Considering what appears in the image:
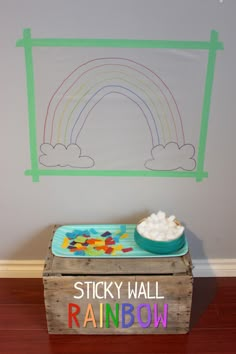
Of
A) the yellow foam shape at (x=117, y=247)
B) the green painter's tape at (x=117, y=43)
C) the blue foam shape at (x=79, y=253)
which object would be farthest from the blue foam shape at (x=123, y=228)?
the green painter's tape at (x=117, y=43)

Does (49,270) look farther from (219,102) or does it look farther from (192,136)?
(219,102)

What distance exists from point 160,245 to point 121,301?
0.25 m

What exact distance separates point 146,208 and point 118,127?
1.26 ft

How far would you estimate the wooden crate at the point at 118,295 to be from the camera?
1575 mm

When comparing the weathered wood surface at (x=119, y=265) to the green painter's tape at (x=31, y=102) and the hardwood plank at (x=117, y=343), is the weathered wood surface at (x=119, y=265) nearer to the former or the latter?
the hardwood plank at (x=117, y=343)

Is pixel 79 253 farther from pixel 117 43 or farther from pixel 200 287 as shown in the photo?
pixel 117 43

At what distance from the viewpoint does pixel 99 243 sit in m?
1.72

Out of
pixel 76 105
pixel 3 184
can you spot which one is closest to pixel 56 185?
pixel 3 184

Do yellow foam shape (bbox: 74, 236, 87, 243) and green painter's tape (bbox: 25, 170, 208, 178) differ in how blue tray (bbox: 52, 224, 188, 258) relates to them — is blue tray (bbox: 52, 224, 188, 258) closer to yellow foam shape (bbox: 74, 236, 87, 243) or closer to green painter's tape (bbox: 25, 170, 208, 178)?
yellow foam shape (bbox: 74, 236, 87, 243)

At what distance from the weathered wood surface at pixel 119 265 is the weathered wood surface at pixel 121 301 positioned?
0.07 ft

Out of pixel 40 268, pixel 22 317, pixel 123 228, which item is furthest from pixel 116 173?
pixel 22 317

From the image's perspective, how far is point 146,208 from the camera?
186cm

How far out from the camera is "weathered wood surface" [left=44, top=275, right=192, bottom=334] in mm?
1574

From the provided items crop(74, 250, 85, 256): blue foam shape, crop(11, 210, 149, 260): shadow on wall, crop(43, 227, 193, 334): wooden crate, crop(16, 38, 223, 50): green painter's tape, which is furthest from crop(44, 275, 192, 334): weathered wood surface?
crop(16, 38, 223, 50): green painter's tape
